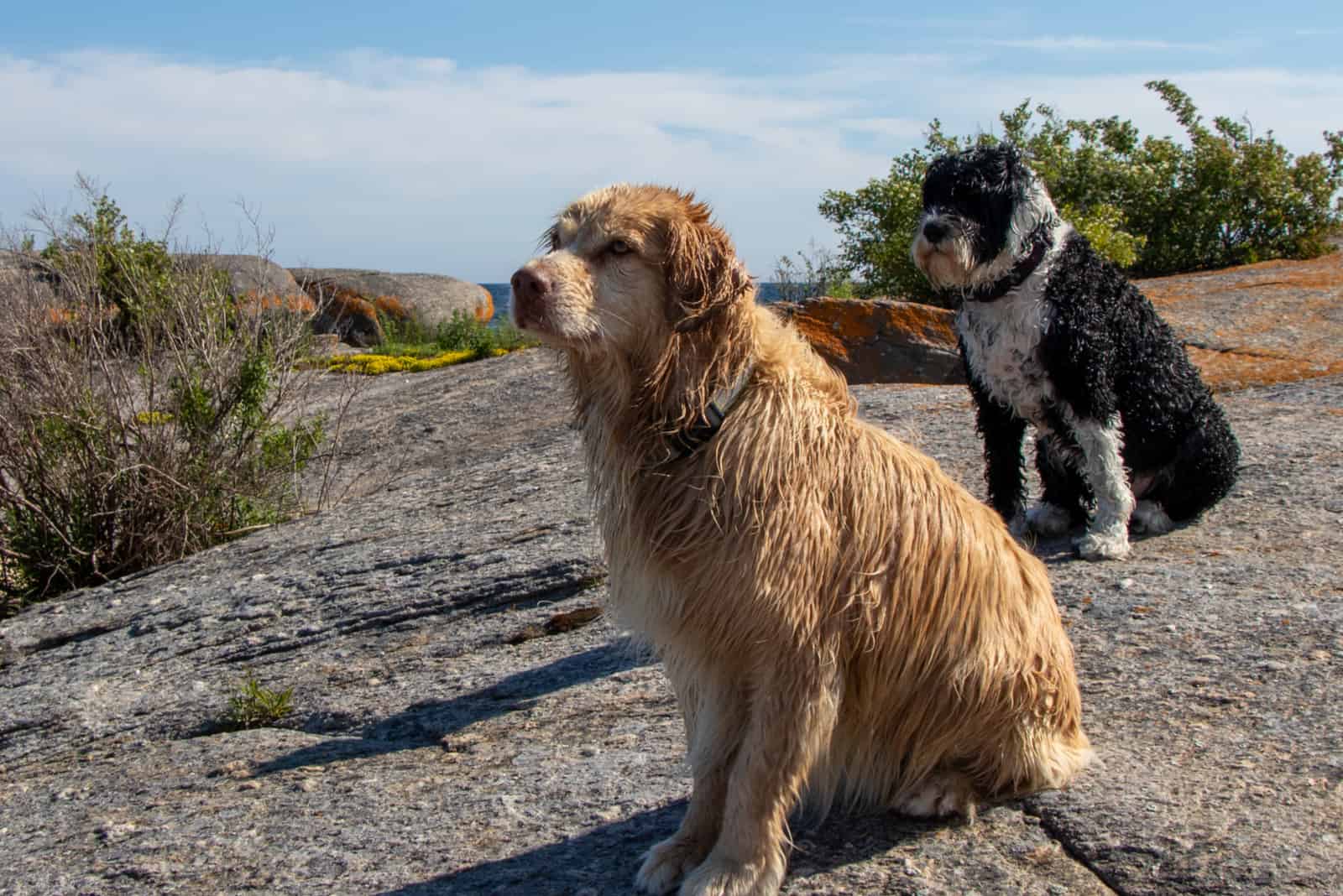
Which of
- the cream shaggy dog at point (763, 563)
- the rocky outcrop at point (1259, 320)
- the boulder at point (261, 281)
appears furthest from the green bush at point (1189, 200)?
the cream shaggy dog at point (763, 563)

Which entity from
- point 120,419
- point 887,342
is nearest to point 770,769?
point 120,419

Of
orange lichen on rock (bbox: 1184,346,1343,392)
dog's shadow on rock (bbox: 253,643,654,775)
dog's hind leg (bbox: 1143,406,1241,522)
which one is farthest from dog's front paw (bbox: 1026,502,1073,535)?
orange lichen on rock (bbox: 1184,346,1343,392)

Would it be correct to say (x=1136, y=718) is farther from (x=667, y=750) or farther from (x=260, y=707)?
(x=260, y=707)

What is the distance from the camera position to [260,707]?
5305 mm

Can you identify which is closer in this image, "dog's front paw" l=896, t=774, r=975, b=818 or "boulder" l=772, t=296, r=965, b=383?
"dog's front paw" l=896, t=774, r=975, b=818

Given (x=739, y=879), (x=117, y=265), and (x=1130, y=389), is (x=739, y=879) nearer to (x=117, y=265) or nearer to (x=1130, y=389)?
(x=1130, y=389)

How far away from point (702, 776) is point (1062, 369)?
3.29 metres

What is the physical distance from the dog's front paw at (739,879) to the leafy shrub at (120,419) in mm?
7041

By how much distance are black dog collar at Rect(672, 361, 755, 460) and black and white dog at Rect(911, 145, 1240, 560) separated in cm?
269

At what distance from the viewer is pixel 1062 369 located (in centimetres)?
561

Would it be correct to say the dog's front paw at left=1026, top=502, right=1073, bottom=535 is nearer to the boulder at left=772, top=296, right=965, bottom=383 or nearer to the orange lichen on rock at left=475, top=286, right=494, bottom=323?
the boulder at left=772, top=296, right=965, bottom=383

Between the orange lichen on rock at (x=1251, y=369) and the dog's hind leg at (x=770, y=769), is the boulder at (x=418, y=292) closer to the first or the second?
the orange lichen on rock at (x=1251, y=369)

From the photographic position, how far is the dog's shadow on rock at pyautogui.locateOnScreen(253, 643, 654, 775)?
471 cm

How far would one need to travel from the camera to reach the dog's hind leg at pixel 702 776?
3117 mm
